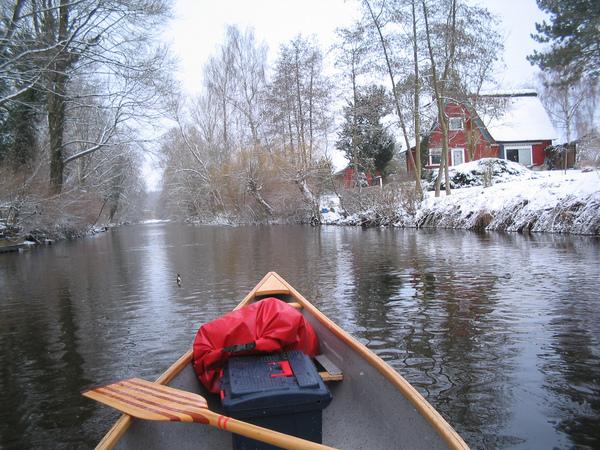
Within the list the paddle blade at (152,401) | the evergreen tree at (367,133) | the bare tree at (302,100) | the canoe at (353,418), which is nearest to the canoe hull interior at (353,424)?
the canoe at (353,418)

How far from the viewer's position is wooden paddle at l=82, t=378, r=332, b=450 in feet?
7.09

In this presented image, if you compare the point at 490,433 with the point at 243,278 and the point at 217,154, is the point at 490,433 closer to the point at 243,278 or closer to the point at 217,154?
the point at 243,278

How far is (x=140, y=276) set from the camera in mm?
12211

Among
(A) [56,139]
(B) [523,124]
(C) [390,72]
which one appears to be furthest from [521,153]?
(A) [56,139]

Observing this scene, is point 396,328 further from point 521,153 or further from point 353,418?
point 521,153

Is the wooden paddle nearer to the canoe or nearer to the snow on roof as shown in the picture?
the canoe

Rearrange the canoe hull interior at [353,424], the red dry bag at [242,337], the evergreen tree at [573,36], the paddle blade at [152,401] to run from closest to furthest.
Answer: the paddle blade at [152,401], the canoe hull interior at [353,424], the red dry bag at [242,337], the evergreen tree at [573,36]

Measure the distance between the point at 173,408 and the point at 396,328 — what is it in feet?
13.7

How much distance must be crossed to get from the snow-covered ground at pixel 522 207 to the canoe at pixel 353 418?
14.5m

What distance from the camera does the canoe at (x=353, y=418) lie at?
2.54 m

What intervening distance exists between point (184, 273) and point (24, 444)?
28.4 feet

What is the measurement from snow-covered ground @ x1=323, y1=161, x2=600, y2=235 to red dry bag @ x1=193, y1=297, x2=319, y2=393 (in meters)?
14.7

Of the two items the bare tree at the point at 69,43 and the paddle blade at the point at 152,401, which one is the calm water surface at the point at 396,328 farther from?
the bare tree at the point at 69,43

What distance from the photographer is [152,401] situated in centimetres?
275
